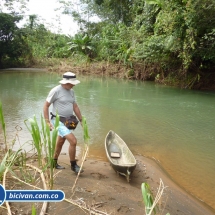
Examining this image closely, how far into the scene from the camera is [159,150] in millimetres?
5352

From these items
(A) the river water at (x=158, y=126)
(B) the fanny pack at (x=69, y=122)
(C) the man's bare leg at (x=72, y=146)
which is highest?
(B) the fanny pack at (x=69, y=122)

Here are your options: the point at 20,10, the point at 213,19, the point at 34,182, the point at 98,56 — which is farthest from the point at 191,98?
the point at 20,10

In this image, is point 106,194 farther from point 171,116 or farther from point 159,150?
point 171,116

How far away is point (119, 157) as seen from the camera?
440cm

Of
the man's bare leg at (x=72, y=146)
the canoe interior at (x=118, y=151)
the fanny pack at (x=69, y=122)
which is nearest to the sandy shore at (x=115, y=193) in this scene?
the man's bare leg at (x=72, y=146)

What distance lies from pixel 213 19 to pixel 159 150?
8.09 meters

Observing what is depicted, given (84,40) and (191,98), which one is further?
(84,40)

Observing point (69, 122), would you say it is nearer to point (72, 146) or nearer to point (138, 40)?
point (72, 146)

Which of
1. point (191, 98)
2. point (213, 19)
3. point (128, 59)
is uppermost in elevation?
point (213, 19)

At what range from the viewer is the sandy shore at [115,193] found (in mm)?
2785

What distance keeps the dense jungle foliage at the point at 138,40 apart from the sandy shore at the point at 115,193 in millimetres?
8685

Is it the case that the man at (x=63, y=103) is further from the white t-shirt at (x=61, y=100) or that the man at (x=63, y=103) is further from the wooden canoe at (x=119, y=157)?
the wooden canoe at (x=119, y=157)

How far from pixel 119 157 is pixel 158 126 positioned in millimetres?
2984

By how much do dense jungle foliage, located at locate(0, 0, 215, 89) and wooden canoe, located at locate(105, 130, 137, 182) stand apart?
7888 mm
